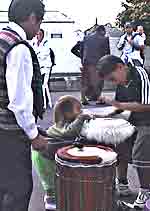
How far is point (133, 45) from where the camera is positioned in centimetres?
1141

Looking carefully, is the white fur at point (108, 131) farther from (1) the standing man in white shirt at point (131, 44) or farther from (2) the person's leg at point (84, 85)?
(1) the standing man in white shirt at point (131, 44)

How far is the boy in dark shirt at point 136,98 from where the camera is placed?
421 cm

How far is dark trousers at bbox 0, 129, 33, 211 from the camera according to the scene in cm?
337

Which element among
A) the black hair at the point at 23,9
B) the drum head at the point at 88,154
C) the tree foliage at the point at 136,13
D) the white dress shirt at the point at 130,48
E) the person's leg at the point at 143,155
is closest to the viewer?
the black hair at the point at 23,9

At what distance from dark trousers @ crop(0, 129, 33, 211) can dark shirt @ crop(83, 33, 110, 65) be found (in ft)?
20.9

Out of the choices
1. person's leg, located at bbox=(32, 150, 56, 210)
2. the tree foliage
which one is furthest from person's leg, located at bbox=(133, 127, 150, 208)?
the tree foliage

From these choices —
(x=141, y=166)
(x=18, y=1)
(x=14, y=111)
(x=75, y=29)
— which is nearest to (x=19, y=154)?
(x=14, y=111)

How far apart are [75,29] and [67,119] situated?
9244 millimetres

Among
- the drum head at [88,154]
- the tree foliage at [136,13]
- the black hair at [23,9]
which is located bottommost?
the drum head at [88,154]

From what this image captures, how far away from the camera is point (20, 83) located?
316 centimetres

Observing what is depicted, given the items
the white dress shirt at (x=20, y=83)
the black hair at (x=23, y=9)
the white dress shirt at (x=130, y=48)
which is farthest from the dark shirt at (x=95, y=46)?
the white dress shirt at (x=20, y=83)

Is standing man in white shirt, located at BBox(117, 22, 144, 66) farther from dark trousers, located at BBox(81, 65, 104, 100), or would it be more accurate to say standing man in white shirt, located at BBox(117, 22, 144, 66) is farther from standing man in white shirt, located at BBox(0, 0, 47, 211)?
standing man in white shirt, located at BBox(0, 0, 47, 211)

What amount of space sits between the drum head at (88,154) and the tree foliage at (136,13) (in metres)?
14.4

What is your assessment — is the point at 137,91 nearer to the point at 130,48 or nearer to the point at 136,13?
the point at 130,48
